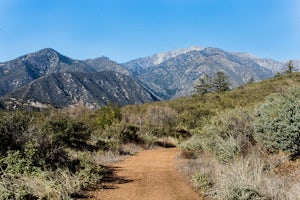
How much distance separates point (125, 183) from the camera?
9.44 m

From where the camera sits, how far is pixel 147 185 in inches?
359

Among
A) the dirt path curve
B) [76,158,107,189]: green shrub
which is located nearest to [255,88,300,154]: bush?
the dirt path curve

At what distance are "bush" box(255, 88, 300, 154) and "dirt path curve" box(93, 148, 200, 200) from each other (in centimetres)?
293

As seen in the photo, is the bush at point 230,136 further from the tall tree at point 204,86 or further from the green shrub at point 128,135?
the tall tree at point 204,86

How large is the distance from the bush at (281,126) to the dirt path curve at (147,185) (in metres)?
2.93

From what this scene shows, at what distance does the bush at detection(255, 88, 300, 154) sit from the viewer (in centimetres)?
868

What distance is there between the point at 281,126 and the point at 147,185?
14.0 ft

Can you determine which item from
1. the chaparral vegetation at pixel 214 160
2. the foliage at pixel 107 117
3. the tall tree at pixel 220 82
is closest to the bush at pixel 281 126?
the chaparral vegetation at pixel 214 160

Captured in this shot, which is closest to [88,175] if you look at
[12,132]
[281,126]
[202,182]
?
[12,132]

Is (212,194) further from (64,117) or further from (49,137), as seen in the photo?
(64,117)

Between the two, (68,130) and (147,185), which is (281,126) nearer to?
(147,185)

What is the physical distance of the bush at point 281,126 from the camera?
8.68 m

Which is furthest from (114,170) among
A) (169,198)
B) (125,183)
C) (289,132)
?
(289,132)

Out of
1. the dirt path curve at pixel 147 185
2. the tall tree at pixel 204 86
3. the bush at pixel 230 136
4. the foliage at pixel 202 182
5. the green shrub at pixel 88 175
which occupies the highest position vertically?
the tall tree at pixel 204 86
